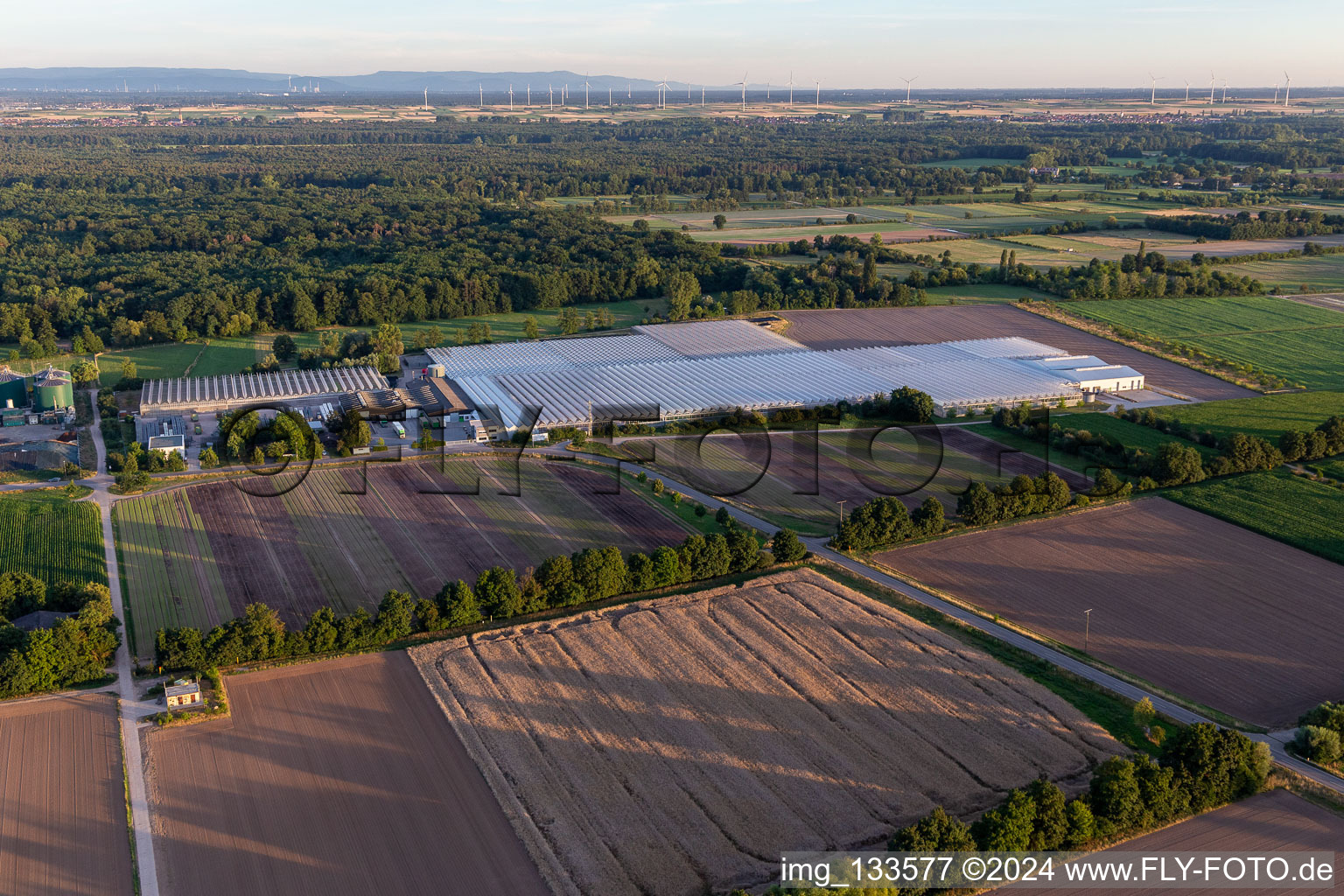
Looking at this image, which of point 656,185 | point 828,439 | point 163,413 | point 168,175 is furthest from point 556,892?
point 168,175

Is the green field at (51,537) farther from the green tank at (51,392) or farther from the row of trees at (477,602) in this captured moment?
the green tank at (51,392)

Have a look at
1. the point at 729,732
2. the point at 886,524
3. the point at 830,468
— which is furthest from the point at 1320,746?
the point at 830,468

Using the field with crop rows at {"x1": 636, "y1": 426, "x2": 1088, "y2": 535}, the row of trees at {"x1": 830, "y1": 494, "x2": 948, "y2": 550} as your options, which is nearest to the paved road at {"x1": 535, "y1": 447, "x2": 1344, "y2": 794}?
the row of trees at {"x1": 830, "y1": 494, "x2": 948, "y2": 550}

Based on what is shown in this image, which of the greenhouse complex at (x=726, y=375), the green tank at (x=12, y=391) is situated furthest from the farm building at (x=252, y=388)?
the green tank at (x=12, y=391)

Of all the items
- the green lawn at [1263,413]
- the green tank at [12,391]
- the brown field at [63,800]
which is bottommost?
the brown field at [63,800]

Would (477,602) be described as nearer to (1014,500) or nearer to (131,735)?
(131,735)
